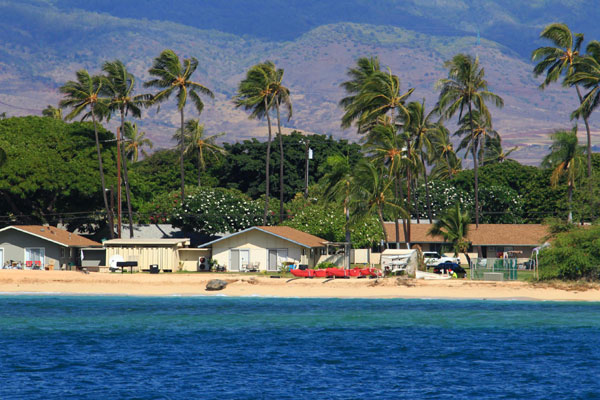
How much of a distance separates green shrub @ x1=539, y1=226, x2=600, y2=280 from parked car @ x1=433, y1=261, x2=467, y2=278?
7.88 metres

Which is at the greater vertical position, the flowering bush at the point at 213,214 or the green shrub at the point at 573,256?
the flowering bush at the point at 213,214

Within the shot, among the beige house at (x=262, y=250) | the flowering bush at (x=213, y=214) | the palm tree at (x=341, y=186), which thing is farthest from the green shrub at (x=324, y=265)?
the flowering bush at (x=213, y=214)

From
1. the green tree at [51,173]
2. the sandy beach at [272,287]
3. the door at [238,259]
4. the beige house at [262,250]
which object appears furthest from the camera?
the green tree at [51,173]

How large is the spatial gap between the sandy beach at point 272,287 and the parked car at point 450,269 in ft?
17.4

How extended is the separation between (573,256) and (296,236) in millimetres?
24411

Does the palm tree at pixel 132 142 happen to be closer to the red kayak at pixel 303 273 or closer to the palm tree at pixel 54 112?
the palm tree at pixel 54 112

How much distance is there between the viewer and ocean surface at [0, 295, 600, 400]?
31250 millimetres

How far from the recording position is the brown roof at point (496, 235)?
84.1 m

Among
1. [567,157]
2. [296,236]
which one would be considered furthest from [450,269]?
[567,157]

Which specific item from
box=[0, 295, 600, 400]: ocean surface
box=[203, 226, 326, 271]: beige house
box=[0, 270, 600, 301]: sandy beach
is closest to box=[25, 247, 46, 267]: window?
box=[0, 270, 600, 301]: sandy beach

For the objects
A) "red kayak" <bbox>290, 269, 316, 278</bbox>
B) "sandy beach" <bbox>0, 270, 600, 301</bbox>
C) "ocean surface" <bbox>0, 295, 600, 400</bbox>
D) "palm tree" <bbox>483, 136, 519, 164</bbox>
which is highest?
"palm tree" <bbox>483, 136, 519, 164</bbox>

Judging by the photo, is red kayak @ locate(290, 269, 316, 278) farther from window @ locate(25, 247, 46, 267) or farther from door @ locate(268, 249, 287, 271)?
window @ locate(25, 247, 46, 267)

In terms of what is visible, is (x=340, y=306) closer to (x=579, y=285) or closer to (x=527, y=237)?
(x=579, y=285)

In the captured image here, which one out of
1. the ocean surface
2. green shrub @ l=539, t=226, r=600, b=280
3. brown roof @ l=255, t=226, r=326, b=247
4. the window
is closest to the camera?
the ocean surface
